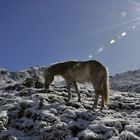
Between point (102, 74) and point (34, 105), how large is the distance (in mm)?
5778

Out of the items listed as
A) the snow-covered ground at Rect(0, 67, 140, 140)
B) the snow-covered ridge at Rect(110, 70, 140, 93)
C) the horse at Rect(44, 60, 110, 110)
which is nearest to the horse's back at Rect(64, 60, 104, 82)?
the horse at Rect(44, 60, 110, 110)

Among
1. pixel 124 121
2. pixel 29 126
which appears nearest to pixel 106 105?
pixel 124 121

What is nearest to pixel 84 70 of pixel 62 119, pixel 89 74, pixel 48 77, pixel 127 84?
pixel 89 74

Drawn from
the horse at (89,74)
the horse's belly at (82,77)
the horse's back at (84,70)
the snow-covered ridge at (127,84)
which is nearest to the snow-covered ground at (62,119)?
the horse at (89,74)

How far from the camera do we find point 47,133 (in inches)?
890

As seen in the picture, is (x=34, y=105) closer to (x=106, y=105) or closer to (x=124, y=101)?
(x=106, y=105)

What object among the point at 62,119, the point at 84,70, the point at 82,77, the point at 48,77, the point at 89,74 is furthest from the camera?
the point at 48,77

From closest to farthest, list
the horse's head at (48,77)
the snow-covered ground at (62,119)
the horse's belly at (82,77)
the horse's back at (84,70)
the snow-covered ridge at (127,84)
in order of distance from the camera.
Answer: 1. the snow-covered ground at (62,119)
2. the horse's back at (84,70)
3. the horse's belly at (82,77)
4. the horse's head at (48,77)
5. the snow-covered ridge at (127,84)

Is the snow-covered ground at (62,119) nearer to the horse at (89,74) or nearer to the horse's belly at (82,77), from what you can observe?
the horse at (89,74)

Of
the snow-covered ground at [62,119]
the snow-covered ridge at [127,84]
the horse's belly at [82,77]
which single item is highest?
the snow-covered ridge at [127,84]

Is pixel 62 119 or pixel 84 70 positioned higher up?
pixel 84 70

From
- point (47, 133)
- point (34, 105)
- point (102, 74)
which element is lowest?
point (47, 133)

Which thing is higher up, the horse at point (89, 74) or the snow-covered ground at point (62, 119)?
the horse at point (89, 74)

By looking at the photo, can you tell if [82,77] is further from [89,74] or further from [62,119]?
[62,119]
